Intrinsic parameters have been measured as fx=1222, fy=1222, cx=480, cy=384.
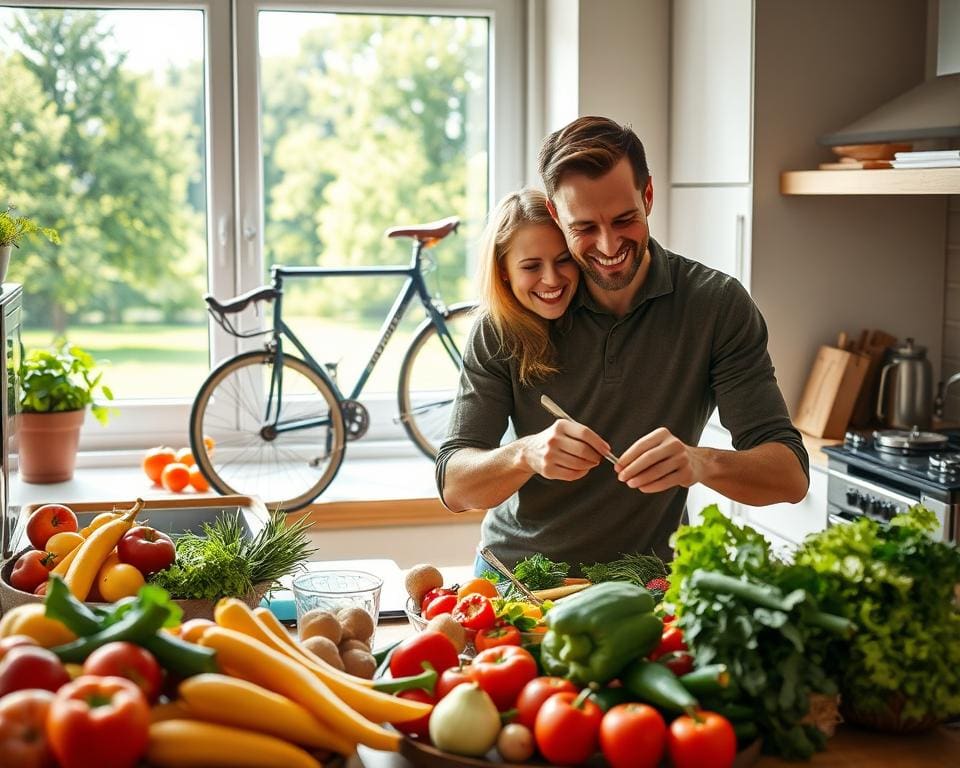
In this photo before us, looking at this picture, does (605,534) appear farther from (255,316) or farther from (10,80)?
(10,80)

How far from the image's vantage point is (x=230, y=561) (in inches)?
65.0

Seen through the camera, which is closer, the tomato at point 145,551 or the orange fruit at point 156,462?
the tomato at point 145,551

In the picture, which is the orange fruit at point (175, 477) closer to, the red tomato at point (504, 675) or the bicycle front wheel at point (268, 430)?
the bicycle front wheel at point (268, 430)

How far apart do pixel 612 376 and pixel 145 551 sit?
927 mm

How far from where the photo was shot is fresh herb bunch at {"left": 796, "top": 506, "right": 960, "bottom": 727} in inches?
50.5

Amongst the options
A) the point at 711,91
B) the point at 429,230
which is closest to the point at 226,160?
the point at 429,230

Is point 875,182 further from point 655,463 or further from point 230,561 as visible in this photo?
point 230,561

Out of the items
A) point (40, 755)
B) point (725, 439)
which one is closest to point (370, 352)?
point (725, 439)

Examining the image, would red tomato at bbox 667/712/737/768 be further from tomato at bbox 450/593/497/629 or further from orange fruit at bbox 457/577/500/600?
orange fruit at bbox 457/577/500/600

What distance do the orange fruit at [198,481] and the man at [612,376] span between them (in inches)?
64.6

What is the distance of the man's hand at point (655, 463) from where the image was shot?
1702 millimetres

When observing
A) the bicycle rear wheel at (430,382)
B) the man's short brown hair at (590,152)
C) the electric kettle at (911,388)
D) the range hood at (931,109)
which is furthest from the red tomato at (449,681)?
the bicycle rear wheel at (430,382)

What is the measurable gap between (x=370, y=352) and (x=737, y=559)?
2.86 metres

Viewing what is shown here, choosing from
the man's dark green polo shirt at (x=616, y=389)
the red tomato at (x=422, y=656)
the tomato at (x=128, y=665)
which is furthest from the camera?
the man's dark green polo shirt at (x=616, y=389)
